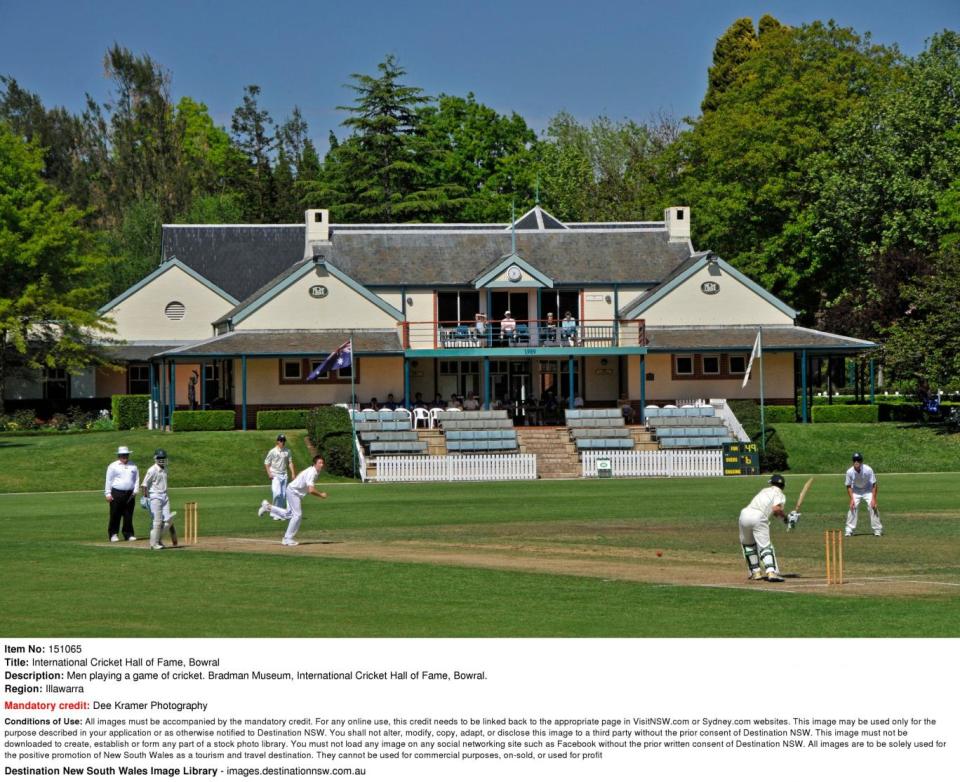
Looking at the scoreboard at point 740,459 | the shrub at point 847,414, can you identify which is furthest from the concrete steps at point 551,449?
the shrub at point 847,414

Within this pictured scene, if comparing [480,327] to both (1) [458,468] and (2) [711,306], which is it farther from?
(1) [458,468]

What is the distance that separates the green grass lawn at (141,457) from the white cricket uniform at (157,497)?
2090 cm

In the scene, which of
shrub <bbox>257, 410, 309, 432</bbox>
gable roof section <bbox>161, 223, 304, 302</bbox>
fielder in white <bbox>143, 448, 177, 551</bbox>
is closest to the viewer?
fielder in white <bbox>143, 448, 177, 551</bbox>

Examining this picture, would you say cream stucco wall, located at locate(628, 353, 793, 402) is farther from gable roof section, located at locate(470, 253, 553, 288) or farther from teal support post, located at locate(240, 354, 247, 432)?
teal support post, located at locate(240, 354, 247, 432)

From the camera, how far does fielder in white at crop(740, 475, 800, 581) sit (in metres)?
23.1

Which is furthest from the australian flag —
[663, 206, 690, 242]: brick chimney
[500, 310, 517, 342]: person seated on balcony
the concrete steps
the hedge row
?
[663, 206, 690, 242]: brick chimney

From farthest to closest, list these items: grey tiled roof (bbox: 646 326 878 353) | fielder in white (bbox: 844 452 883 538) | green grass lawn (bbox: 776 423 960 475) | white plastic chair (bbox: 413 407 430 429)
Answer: grey tiled roof (bbox: 646 326 878 353)
white plastic chair (bbox: 413 407 430 429)
green grass lawn (bbox: 776 423 960 475)
fielder in white (bbox: 844 452 883 538)

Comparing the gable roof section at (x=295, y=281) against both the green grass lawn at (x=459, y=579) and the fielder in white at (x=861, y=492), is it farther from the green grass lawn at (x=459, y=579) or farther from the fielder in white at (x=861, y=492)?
the fielder in white at (x=861, y=492)

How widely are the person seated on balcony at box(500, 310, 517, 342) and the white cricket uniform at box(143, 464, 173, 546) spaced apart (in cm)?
3583

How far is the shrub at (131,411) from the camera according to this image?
6531cm

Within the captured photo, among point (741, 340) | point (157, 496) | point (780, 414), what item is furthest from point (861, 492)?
point (741, 340)

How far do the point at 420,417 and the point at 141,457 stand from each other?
11.3 meters

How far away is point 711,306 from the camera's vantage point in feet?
217

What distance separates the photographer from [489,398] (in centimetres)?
6500
